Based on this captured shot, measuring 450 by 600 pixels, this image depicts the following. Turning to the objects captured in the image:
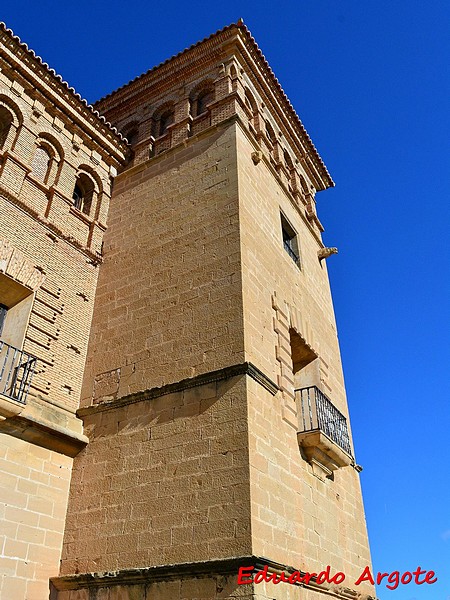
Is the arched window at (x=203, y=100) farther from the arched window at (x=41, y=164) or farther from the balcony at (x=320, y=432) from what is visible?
the balcony at (x=320, y=432)

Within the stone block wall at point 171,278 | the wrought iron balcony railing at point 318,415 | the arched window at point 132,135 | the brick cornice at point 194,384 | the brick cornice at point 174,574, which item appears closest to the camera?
the brick cornice at point 174,574

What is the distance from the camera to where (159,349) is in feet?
21.6

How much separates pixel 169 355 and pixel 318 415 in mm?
2157

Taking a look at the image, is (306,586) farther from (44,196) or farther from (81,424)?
(44,196)

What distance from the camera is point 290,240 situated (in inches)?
381

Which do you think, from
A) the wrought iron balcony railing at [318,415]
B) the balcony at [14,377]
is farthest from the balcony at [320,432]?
the balcony at [14,377]

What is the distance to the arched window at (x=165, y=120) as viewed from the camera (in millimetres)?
9820

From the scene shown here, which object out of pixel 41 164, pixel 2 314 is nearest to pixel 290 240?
pixel 41 164

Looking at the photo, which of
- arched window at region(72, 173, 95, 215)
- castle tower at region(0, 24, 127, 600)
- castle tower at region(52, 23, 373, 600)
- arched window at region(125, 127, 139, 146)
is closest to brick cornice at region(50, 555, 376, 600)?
castle tower at region(52, 23, 373, 600)

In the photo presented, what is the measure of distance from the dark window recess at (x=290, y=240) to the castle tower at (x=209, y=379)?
0.15ft

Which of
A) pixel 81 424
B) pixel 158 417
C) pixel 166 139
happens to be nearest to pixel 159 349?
pixel 158 417

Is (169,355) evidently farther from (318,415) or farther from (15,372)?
(318,415)

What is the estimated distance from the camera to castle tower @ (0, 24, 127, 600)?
5.60 meters

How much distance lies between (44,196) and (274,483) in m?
5.08
